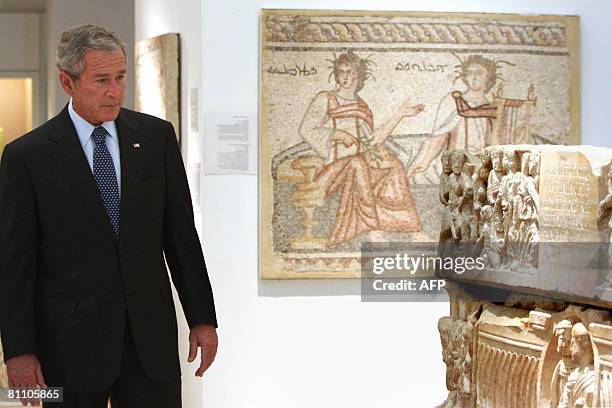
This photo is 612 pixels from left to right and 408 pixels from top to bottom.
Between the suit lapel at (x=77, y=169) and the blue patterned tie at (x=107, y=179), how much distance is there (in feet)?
0.09

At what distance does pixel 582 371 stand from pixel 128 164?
207 cm

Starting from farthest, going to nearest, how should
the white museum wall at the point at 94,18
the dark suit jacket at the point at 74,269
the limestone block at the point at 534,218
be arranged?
the white museum wall at the point at 94,18
the limestone block at the point at 534,218
the dark suit jacket at the point at 74,269

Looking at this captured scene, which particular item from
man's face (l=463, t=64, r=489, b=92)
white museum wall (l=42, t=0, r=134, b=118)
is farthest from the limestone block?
white museum wall (l=42, t=0, r=134, b=118)

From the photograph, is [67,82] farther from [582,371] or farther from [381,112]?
[381,112]

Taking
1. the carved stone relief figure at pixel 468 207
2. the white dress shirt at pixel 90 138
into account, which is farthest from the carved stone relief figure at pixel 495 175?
the white dress shirt at pixel 90 138

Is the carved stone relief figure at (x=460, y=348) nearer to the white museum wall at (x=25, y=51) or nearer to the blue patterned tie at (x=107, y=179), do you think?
the blue patterned tie at (x=107, y=179)

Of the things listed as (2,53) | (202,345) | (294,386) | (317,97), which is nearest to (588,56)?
(317,97)

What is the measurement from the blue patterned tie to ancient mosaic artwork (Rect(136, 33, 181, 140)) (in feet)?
12.0

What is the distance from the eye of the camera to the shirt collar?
161 inches

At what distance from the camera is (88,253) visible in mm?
3959

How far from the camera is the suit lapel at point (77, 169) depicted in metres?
3.97

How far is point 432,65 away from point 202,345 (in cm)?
377
